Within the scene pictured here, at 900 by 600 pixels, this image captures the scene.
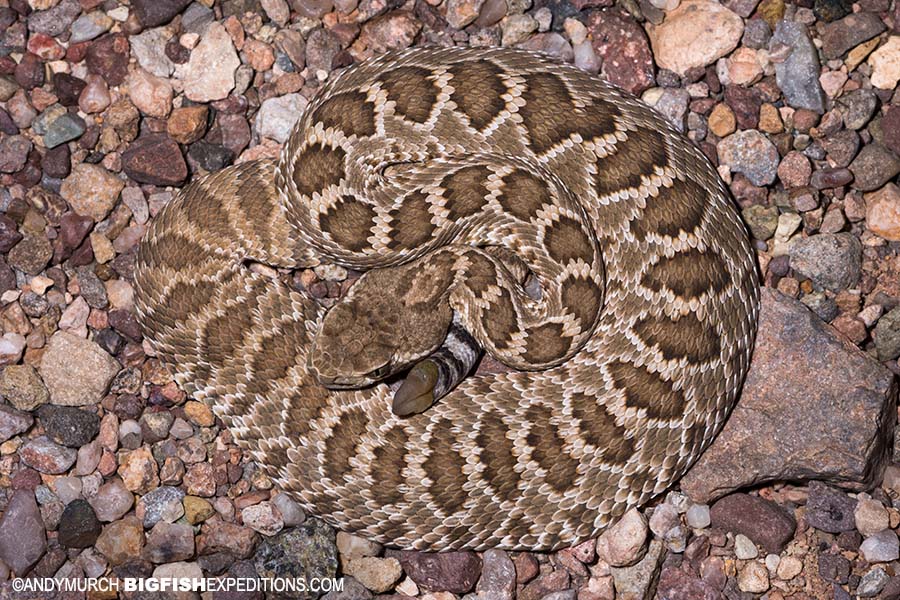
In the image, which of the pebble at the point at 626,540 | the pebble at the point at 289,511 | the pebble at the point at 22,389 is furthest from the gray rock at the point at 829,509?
the pebble at the point at 22,389

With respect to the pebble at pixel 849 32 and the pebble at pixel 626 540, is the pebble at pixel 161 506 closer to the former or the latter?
the pebble at pixel 626 540

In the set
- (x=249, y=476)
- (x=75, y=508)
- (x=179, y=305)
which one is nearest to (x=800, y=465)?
(x=249, y=476)

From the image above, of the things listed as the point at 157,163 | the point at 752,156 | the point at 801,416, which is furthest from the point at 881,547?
the point at 157,163

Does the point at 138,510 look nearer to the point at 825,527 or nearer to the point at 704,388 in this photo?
the point at 704,388

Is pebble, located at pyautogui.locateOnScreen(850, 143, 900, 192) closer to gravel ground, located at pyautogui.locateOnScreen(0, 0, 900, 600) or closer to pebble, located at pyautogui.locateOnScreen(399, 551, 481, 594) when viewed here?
gravel ground, located at pyautogui.locateOnScreen(0, 0, 900, 600)

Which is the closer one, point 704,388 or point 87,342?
point 704,388

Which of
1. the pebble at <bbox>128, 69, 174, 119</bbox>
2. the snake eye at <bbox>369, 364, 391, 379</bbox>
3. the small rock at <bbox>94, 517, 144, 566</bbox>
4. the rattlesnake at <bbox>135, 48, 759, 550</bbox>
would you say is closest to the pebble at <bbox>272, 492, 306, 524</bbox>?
the rattlesnake at <bbox>135, 48, 759, 550</bbox>

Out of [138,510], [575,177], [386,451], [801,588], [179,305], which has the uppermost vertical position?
[575,177]
